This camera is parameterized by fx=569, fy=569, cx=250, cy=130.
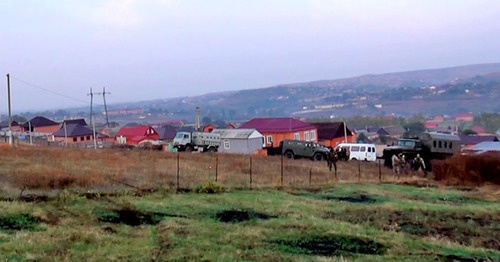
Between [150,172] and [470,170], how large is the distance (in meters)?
12.6

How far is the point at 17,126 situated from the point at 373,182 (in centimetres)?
5662

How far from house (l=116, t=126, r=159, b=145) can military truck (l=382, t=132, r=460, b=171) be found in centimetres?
2795

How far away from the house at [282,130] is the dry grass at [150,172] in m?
14.7

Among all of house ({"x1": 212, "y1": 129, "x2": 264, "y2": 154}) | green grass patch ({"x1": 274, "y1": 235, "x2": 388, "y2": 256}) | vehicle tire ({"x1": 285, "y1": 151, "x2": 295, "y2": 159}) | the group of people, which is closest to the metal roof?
house ({"x1": 212, "y1": 129, "x2": 264, "y2": 154})

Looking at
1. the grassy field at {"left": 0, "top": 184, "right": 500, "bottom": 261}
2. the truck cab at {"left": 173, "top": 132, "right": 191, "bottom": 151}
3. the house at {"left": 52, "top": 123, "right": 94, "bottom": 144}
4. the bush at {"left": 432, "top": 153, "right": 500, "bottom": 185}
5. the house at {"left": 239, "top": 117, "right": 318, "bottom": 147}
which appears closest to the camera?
the grassy field at {"left": 0, "top": 184, "right": 500, "bottom": 261}

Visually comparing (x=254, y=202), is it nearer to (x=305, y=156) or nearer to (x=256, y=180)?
(x=256, y=180)

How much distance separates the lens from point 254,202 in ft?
46.5

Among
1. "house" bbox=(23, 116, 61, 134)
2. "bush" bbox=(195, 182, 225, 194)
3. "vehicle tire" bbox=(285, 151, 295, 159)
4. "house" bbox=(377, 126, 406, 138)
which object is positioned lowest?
"house" bbox=(377, 126, 406, 138)

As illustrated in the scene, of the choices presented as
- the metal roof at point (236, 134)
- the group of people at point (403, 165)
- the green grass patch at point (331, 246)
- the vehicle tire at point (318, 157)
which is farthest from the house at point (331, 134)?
the green grass patch at point (331, 246)

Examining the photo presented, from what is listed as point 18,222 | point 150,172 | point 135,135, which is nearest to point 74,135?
point 135,135

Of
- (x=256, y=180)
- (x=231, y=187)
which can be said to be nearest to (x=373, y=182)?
(x=256, y=180)

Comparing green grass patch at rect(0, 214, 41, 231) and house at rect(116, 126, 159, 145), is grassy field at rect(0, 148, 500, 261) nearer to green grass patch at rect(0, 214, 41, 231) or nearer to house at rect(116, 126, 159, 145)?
green grass patch at rect(0, 214, 41, 231)

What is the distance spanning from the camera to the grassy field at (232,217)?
8609 mm

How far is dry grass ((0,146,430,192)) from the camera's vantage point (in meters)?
Answer: 16.6
